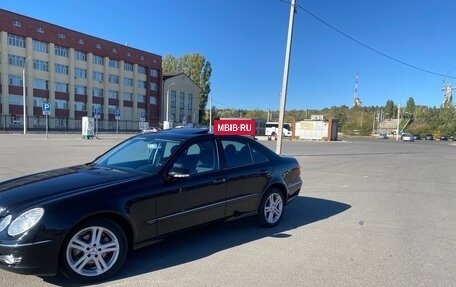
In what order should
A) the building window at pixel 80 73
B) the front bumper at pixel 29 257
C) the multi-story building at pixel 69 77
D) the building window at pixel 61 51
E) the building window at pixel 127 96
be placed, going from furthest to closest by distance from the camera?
1. the building window at pixel 127 96
2. the building window at pixel 80 73
3. the building window at pixel 61 51
4. the multi-story building at pixel 69 77
5. the front bumper at pixel 29 257

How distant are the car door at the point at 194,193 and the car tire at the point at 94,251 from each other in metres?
0.54

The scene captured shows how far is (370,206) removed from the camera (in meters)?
8.23

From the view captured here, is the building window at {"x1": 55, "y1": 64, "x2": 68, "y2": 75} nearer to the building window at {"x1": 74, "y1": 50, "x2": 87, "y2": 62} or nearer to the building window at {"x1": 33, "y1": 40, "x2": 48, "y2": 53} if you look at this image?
the building window at {"x1": 74, "y1": 50, "x2": 87, "y2": 62}

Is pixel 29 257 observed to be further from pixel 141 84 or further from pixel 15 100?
pixel 141 84

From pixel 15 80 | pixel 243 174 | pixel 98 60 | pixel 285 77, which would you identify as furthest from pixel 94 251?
pixel 98 60

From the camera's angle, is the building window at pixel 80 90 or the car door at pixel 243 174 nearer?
the car door at pixel 243 174

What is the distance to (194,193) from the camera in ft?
16.0

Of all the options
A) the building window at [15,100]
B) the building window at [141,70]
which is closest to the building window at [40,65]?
the building window at [15,100]

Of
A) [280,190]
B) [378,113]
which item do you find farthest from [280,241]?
[378,113]

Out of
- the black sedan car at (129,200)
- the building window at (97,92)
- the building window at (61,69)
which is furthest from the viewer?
the building window at (97,92)

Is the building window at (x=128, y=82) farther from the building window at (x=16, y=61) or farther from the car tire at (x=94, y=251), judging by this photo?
the car tire at (x=94, y=251)

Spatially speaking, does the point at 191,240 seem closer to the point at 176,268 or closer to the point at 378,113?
the point at 176,268

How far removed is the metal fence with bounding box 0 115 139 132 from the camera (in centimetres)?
6044

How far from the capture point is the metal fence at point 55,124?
6044 cm
